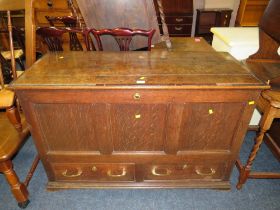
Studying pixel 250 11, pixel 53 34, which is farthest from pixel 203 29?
pixel 53 34

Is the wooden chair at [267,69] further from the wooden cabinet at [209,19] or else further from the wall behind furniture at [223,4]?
the wall behind furniture at [223,4]

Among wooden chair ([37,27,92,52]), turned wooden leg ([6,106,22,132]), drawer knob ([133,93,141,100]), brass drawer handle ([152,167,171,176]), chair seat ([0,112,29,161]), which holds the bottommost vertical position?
brass drawer handle ([152,167,171,176])

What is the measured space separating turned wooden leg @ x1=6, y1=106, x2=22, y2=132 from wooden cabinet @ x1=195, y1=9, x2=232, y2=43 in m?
3.72

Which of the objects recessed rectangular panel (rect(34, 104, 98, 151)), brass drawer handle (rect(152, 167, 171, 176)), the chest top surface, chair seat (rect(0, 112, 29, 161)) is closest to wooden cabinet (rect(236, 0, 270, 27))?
the chest top surface

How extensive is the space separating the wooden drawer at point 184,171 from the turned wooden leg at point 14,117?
81cm

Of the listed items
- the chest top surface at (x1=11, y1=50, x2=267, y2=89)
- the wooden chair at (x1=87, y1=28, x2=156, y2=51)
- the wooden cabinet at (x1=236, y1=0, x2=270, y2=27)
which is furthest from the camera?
the wooden cabinet at (x1=236, y1=0, x2=270, y2=27)

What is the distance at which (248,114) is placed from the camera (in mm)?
1105

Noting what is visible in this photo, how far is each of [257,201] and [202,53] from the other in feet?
3.50

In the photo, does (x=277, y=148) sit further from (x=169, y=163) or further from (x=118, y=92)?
(x=118, y=92)

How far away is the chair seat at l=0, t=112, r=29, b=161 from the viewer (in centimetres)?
112

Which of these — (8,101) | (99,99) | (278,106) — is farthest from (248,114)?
(8,101)

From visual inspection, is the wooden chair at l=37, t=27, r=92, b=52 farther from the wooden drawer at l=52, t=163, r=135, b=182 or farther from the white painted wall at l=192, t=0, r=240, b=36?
the white painted wall at l=192, t=0, r=240, b=36

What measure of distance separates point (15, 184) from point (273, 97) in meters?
1.58

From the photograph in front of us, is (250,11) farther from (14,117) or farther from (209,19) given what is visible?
(14,117)
